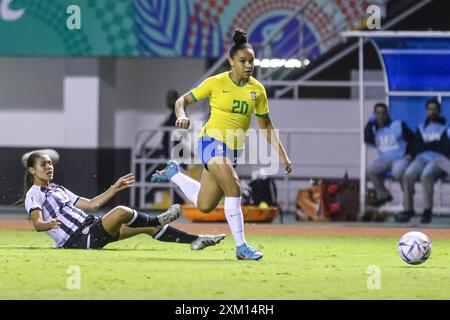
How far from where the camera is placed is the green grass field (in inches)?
413

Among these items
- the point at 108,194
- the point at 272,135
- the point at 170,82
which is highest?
the point at 170,82

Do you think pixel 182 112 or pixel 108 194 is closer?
pixel 182 112

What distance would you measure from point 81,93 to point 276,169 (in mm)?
4488

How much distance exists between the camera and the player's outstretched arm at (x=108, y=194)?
13.4 meters

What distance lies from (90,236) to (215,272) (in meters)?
2.65

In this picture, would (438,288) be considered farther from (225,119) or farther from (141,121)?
(141,121)

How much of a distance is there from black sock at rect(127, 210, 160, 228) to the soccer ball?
2800 millimetres

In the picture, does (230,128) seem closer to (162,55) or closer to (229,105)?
(229,105)

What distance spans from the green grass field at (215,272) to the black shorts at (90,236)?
0.50ft

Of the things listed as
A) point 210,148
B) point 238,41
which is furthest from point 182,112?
point 238,41

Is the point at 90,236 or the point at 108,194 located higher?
the point at 108,194

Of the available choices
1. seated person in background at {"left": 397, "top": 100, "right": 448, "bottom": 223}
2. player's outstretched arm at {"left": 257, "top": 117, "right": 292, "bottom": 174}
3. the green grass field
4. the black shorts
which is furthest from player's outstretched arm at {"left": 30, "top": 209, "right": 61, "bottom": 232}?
seated person in background at {"left": 397, "top": 100, "right": 448, "bottom": 223}

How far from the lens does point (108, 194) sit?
44.2ft

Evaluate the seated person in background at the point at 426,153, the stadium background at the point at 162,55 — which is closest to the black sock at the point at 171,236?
the seated person in background at the point at 426,153
